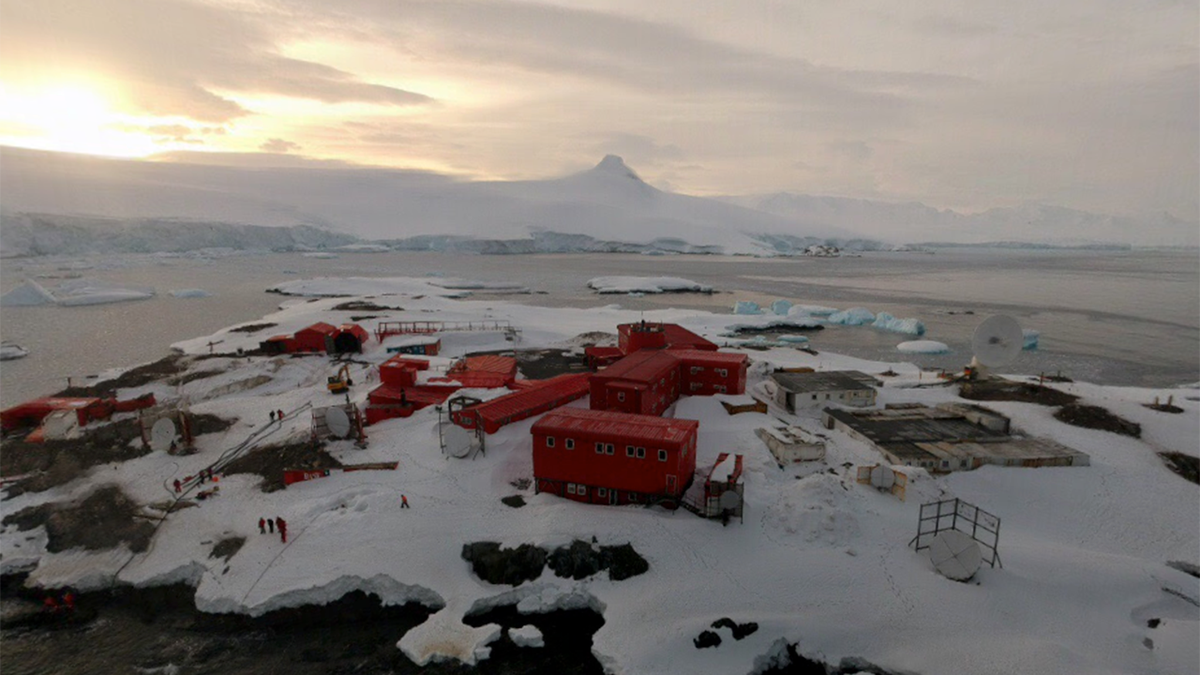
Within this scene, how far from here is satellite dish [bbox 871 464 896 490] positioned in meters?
19.9

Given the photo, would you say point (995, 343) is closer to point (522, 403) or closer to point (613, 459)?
point (613, 459)

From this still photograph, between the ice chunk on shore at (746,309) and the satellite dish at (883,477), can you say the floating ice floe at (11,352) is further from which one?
the ice chunk on shore at (746,309)

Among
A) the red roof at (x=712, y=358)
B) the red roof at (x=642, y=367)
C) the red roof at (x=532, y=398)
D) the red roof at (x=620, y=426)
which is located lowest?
the red roof at (x=532, y=398)

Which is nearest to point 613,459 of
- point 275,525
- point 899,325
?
point 275,525

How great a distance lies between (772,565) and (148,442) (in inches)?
943

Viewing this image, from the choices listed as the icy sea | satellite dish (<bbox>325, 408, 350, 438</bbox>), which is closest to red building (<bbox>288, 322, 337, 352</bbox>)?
the icy sea

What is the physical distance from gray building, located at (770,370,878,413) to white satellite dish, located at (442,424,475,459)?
14189 millimetres

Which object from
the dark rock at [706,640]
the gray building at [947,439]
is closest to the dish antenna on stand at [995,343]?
the gray building at [947,439]

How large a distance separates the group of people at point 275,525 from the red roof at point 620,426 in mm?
8033

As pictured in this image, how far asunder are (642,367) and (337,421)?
12769mm

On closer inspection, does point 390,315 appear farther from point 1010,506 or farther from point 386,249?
Answer: point 386,249

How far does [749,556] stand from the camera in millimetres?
16875

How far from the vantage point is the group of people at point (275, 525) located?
18.1 m

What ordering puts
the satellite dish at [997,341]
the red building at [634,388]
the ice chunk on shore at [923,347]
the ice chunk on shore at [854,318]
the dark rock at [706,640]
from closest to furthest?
the dark rock at [706,640]
the red building at [634,388]
the satellite dish at [997,341]
the ice chunk on shore at [923,347]
the ice chunk on shore at [854,318]
